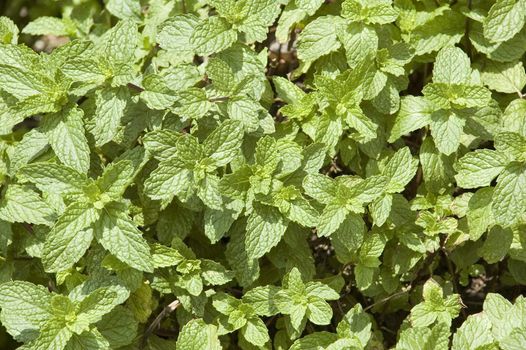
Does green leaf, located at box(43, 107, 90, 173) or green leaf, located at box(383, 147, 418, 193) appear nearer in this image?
green leaf, located at box(43, 107, 90, 173)

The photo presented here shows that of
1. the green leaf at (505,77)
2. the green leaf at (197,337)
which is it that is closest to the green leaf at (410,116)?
the green leaf at (505,77)

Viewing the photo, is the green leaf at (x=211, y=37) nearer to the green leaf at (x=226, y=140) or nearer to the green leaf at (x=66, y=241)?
the green leaf at (x=226, y=140)

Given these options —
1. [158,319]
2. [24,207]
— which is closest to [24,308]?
[24,207]

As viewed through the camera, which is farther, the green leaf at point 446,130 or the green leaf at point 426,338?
the green leaf at point 446,130

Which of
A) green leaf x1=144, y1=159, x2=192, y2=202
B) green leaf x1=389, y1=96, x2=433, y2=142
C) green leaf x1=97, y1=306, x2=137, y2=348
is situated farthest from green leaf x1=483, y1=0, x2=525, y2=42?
green leaf x1=97, y1=306, x2=137, y2=348

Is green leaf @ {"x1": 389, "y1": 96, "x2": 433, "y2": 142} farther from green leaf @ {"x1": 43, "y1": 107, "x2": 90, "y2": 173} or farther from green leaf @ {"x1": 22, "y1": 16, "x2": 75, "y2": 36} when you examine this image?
green leaf @ {"x1": 22, "y1": 16, "x2": 75, "y2": 36}

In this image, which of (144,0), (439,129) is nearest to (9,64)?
(144,0)

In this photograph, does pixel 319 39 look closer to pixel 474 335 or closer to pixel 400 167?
pixel 400 167

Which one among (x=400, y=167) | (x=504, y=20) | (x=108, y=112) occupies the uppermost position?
(x=504, y=20)

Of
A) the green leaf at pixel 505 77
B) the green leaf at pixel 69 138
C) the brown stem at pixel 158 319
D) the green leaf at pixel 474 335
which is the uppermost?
the green leaf at pixel 505 77
